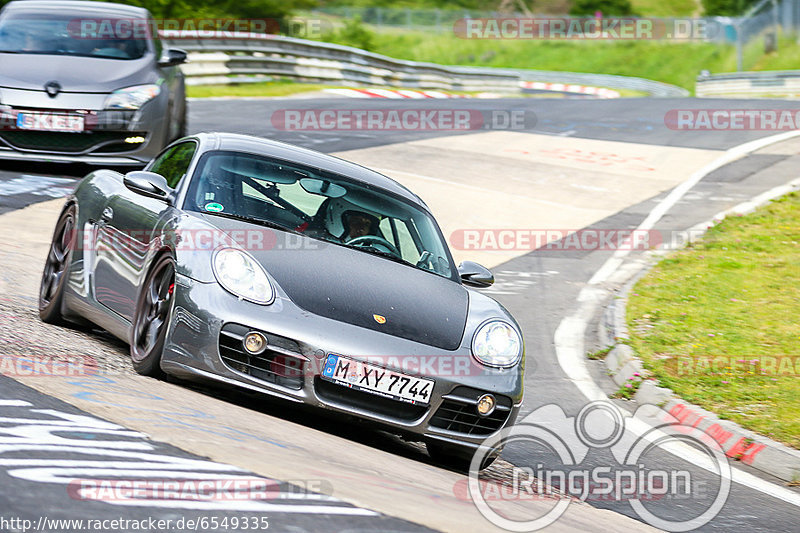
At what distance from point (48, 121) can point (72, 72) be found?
1.96 ft

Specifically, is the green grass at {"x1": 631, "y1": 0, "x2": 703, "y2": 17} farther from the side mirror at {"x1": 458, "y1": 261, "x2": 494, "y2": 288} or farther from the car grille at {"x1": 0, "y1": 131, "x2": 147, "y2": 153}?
the side mirror at {"x1": 458, "y1": 261, "x2": 494, "y2": 288}

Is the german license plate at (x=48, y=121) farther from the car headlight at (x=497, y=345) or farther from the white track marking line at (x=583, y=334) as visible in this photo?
the car headlight at (x=497, y=345)

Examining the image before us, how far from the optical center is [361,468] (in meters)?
4.59

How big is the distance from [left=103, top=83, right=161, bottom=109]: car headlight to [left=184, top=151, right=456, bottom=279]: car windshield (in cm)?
525

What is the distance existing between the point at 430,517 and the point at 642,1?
11131cm

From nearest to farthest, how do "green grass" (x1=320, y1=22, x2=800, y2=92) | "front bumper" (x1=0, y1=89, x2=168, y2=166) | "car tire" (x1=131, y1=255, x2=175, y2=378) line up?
"car tire" (x1=131, y1=255, x2=175, y2=378) → "front bumper" (x1=0, y1=89, x2=168, y2=166) → "green grass" (x1=320, y1=22, x2=800, y2=92)

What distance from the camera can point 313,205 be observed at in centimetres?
641

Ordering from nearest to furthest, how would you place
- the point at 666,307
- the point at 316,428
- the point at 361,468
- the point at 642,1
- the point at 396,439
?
1. the point at 361,468
2. the point at 316,428
3. the point at 396,439
4. the point at 666,307
5. the point at 642,1

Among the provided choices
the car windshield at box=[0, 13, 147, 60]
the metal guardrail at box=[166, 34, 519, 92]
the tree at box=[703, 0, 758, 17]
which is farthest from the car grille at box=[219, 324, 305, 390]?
the tree at box=[703, 0, 758, 17]

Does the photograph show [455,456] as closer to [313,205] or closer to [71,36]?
[313,205]

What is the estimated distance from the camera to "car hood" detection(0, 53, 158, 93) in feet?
36.9

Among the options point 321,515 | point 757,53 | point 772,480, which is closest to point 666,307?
point 772,480

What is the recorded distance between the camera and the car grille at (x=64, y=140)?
11266mm

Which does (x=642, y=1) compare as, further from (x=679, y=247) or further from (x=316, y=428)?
(x=316, y=428)
